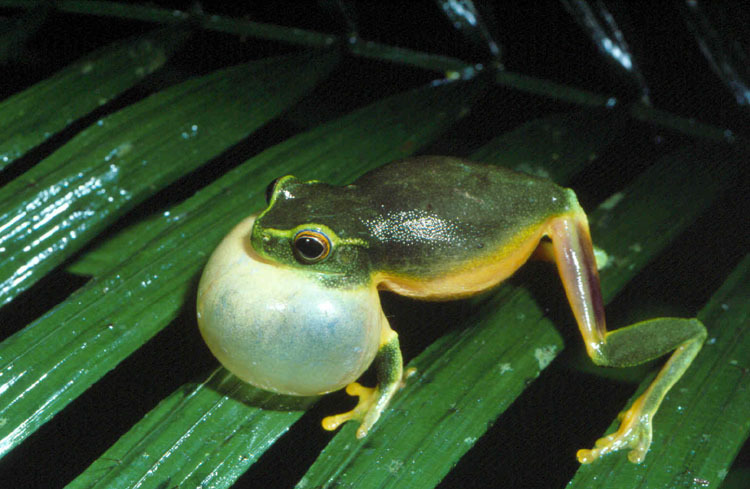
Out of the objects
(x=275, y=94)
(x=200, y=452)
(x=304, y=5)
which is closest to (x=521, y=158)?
(x=275, y=94)

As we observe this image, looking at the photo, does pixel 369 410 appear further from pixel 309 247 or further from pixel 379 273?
pixel 309 247

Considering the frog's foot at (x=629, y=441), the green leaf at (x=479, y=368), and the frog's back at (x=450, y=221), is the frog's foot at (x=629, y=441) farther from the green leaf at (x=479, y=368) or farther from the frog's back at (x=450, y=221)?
the frog's back at (x=450, y=221)

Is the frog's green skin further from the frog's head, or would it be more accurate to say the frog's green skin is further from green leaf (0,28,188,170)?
green leaf (0,28,188,170)

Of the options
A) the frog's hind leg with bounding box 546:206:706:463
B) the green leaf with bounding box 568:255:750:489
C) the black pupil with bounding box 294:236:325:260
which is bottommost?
the green leaf with bounding box 568:255:750:489

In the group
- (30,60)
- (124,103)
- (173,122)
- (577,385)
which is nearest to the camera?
(577,385)

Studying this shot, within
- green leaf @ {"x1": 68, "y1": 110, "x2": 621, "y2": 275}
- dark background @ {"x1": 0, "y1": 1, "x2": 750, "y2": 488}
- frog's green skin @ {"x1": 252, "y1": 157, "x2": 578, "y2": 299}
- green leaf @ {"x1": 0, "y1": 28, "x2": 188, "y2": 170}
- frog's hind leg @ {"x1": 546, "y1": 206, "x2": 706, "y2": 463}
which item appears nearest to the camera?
frog's green skin @ {"x1": 252, "y1": 157, "x2": 578, "y2": 299}

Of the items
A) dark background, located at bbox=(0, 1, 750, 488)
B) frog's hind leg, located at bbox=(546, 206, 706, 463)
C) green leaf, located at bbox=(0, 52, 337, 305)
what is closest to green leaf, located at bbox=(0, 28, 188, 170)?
green leaf, located at bbox=(0, 52, 337, 305)

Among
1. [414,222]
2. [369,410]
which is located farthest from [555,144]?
[369,410]

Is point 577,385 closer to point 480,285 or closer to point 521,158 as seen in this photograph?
point 480,285
